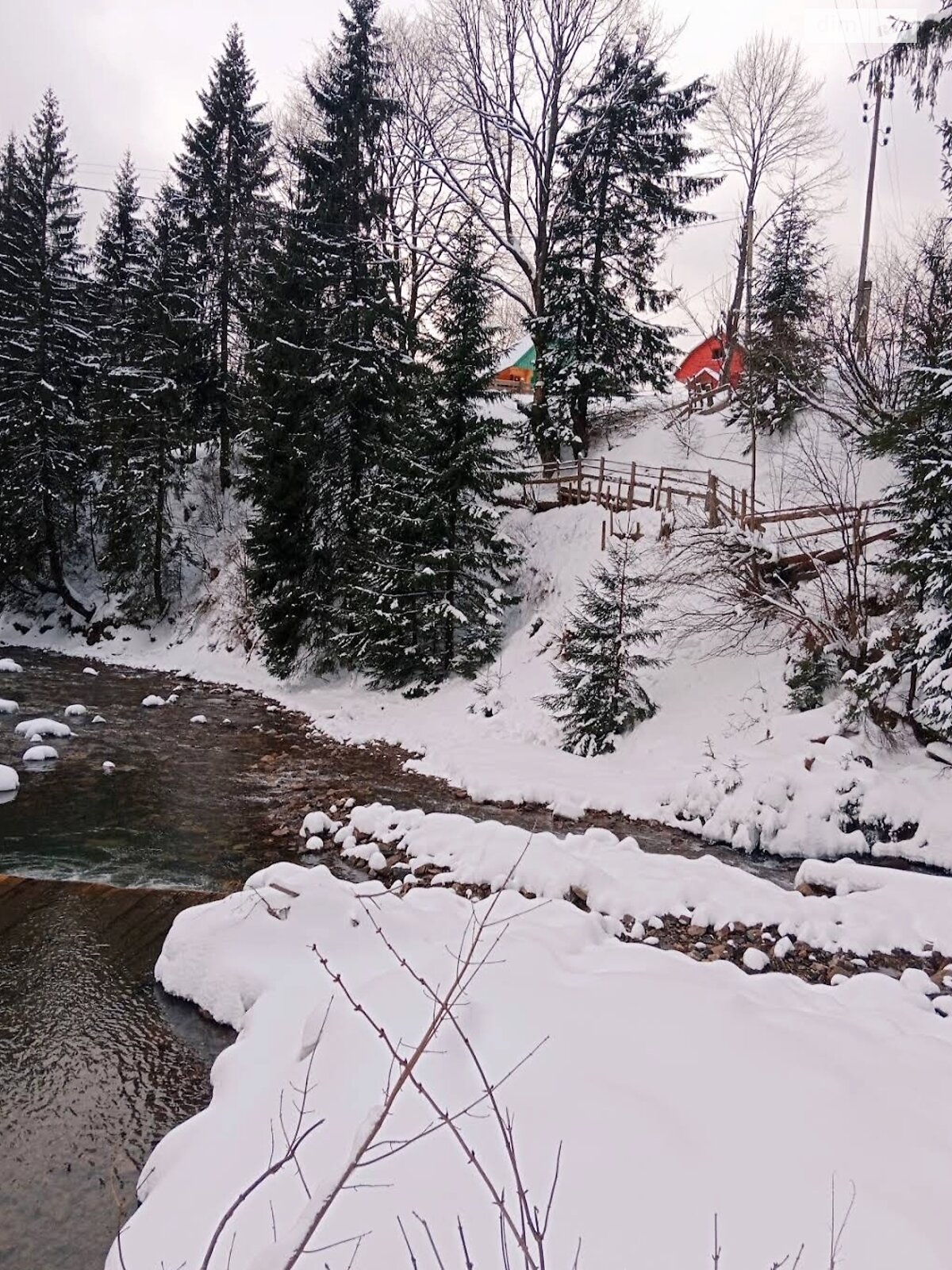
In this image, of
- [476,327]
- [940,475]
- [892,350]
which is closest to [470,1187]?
[940,475]

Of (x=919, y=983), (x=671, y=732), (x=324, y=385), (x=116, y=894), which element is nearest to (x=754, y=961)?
(x=919, y=983)

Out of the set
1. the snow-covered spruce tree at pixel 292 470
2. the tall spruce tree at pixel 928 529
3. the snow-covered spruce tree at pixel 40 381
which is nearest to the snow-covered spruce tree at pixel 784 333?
the tall spruce tree at pixel 928 529

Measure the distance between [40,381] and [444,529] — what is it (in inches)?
642

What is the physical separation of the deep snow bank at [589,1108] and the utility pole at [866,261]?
13026 millimetres

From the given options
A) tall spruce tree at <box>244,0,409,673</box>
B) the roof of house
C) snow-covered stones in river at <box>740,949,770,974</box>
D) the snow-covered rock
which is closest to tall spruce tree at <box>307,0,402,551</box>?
tall spruce tree at <box>244,0,409,673</box>

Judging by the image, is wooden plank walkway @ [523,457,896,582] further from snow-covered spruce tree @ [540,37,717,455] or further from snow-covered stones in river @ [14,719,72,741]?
snow-covered stones in river @ [14,719,72,741]

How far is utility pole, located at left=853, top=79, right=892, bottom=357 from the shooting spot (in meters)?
14.3

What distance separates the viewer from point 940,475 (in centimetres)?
927

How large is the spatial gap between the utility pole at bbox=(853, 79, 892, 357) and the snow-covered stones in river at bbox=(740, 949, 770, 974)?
1237 cm

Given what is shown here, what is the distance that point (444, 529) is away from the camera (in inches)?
622

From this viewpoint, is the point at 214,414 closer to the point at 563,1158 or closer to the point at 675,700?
the point at 675,700

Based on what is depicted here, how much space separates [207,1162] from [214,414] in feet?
85.6

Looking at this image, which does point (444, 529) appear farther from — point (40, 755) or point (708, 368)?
point (708, 368)

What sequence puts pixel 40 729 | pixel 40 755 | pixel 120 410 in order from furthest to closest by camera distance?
pixel 120 410 < pixel 40 729 < pixel 40 755
